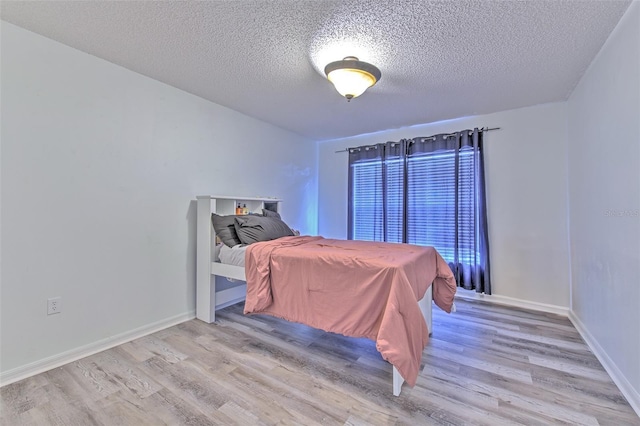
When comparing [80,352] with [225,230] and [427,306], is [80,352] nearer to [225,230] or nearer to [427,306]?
[225,230]

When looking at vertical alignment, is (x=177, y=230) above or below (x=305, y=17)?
below

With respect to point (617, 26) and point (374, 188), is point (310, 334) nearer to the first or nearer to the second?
point (374, 188)

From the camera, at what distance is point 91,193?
7.09ft

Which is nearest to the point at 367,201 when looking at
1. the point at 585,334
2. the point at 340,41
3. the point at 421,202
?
the point at 421,202

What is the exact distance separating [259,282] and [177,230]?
3.71 feet

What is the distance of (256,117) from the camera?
11.7 feet

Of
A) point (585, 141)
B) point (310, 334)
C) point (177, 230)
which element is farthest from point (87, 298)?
point (585, 141)

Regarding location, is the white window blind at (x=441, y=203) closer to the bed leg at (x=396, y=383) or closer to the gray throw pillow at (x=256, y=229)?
the gray throw pillow at (x=256, y=229)

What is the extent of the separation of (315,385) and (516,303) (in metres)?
2.69

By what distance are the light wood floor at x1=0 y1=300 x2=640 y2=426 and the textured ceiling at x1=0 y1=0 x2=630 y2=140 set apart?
89.4 inches

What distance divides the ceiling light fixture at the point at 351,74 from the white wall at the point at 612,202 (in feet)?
4.98

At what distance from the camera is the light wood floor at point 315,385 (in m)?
1.49

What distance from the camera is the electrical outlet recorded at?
195 cm

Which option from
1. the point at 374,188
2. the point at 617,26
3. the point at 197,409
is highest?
the point at 617,26
